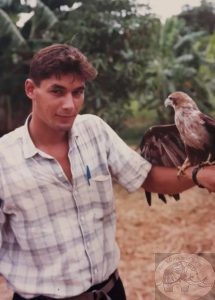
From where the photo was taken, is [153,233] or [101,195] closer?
[101,195]

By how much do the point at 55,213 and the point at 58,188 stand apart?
5cm

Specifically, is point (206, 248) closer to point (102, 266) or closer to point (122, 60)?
point (102, 266)

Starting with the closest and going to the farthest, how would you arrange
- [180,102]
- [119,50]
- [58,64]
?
[58,64]
[180,102]
[119,50]

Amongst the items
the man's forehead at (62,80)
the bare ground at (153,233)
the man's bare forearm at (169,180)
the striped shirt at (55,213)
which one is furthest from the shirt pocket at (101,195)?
the bare ground at (153,233)

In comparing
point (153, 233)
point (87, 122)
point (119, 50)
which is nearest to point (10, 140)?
point (87, 122)

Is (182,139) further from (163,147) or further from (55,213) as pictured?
(55,213)

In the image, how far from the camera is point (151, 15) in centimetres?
126

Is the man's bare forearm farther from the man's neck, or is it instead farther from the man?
the man's neck

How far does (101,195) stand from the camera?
953 millimetres

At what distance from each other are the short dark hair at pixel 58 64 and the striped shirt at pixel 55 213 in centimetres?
13

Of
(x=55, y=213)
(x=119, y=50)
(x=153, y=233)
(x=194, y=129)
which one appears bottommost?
(x=153, y=233)

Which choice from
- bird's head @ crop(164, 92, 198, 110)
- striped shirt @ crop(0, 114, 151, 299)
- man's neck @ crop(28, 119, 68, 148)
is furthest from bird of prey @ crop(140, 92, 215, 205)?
man's neck @ crop(28, 119, 68, 148)

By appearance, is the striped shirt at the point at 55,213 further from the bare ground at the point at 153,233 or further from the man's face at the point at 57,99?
the bare ground at the point at 153,233

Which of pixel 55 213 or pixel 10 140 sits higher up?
pixel 10 140
